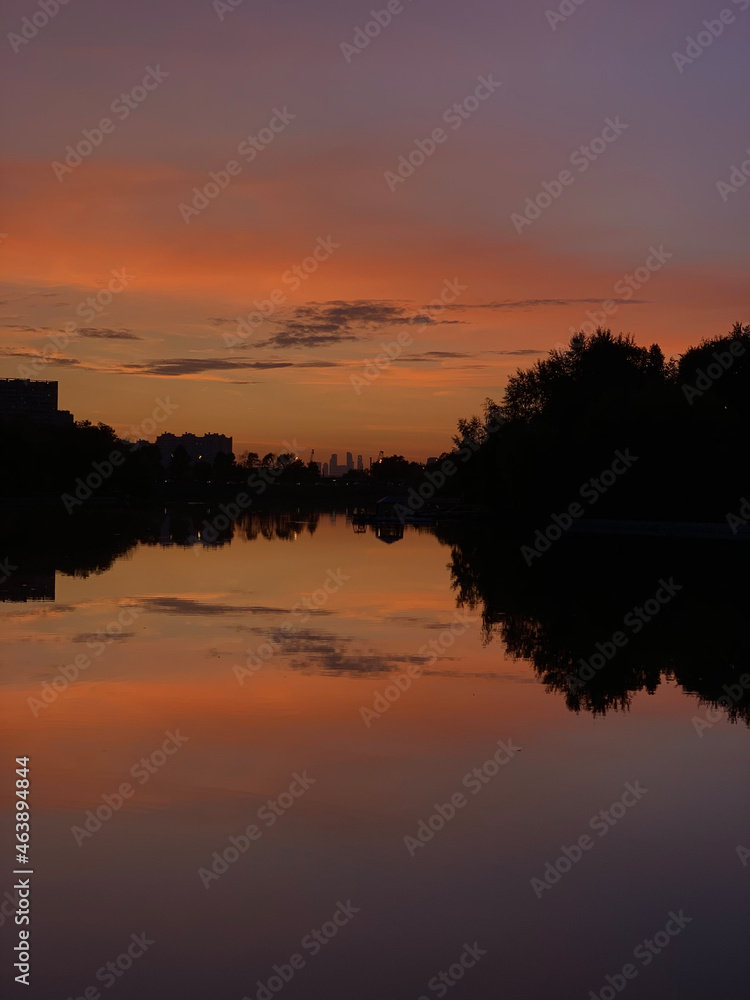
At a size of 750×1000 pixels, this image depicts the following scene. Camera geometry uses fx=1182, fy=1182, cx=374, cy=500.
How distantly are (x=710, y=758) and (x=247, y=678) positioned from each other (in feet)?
21.0

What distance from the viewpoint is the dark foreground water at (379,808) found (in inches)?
261

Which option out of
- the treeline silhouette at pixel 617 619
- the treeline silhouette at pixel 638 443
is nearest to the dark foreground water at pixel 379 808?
the treeline silhouette at pixel 617 619

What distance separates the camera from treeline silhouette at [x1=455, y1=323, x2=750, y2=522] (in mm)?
68562

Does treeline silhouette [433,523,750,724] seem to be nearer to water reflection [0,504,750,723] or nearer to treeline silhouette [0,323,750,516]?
water reflection [0,504,750,723]

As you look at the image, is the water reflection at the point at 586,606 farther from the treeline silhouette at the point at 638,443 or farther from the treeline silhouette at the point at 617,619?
the treeline silhouette at the point at 638,443

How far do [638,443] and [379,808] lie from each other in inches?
2479

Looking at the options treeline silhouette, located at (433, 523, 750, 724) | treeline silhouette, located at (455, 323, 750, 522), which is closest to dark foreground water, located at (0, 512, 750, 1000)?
treeline silhouette, located at (433, 523, 750, 724)

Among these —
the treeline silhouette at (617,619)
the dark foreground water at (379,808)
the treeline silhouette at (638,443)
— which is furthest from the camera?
the treeline silhouette at (638,443)

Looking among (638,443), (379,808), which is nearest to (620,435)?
(638,443)

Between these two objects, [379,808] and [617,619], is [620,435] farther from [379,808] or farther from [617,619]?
[379,808]

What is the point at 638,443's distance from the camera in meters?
70.2

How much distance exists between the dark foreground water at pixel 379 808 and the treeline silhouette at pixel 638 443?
160ft

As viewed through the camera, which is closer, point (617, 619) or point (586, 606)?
point (617, 619)

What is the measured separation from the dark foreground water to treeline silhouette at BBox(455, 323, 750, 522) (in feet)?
160
